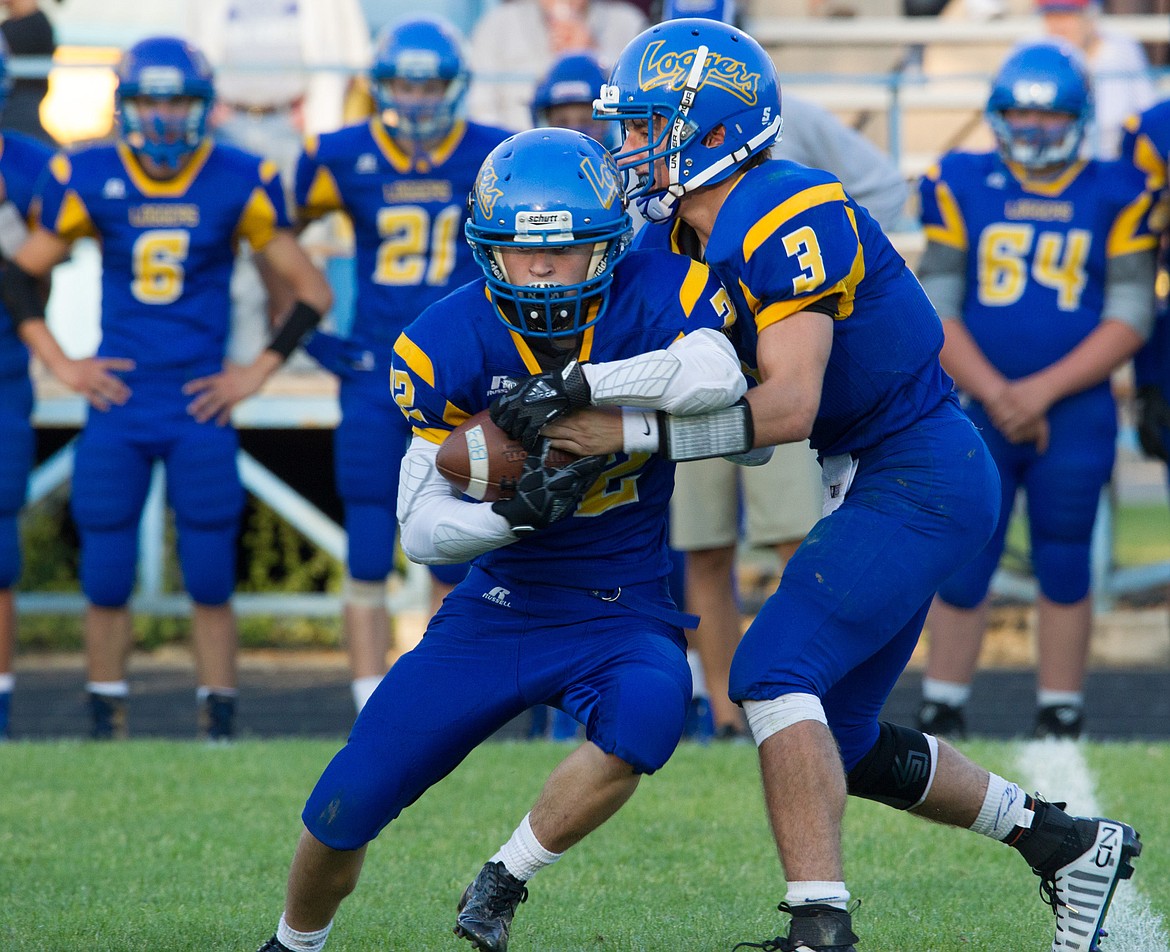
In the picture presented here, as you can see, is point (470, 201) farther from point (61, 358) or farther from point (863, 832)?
point (61, 358)

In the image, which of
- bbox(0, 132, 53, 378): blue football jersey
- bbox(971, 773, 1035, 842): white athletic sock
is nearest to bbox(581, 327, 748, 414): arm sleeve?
bbox(971, 773, 1035, 842): white athletic sock

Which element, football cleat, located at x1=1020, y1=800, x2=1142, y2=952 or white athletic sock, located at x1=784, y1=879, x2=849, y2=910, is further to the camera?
football cleat, located at x1=1020, y1=800, x2=1142, y2=952

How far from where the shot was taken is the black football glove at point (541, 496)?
9.29 ft

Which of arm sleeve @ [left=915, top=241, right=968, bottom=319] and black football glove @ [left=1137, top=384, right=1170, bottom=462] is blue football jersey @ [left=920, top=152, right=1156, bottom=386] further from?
black football glove @ [left=1137, top=384, right=1170, bottom=462]

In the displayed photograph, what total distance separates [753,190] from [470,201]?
53cm

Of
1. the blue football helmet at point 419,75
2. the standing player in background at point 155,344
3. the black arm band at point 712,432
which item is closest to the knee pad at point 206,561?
the standing player in background at point 155,344

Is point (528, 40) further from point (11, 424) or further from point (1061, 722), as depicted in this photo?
point (1061, 722)

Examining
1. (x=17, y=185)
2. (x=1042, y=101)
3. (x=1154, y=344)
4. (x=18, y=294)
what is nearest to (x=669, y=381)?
(x=1042, y=101)

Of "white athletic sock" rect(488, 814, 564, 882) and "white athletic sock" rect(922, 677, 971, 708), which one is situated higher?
Result: "white athletic sock" rect(488, 814, 564, 882)

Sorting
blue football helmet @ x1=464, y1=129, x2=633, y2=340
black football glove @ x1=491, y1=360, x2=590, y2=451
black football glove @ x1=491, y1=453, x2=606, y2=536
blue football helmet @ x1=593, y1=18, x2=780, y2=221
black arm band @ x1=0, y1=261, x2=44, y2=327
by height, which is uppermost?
blue football helmet @ x1=593, y1=18, x2=780, y2=221

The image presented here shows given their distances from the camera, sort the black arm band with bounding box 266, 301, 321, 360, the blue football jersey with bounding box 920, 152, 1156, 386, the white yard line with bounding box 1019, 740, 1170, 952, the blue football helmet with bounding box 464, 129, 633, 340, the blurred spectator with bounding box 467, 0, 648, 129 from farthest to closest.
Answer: the blurred spectator with bounding box 467, 0, 648, 129, the black arm band with bounding box 266, 301, 321, 360, the blue football jersey with bounding box 920, 152, 1156, 386, the white yard line with bounding box 1019, 740, 1170, 952, the blue football helmet with bounding box 464, 129, 633, 340

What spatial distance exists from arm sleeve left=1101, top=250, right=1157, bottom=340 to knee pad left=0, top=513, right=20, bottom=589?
145 inches

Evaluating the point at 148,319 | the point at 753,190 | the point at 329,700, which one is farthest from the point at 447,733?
the point at 329,700

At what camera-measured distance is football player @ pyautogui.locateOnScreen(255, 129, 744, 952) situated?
287 cm
